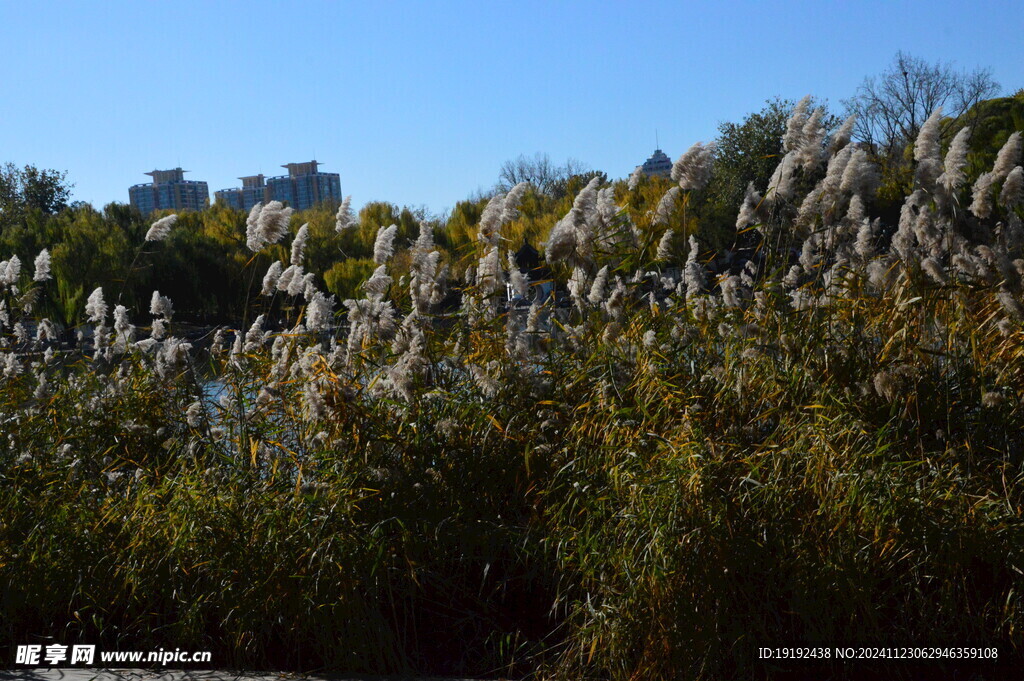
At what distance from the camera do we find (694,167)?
4.80 metres

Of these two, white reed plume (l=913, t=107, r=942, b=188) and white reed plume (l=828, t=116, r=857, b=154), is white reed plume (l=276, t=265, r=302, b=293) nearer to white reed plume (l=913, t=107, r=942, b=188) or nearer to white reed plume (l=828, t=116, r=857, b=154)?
white reed plume (l=828, t=116, r=857, b=154)

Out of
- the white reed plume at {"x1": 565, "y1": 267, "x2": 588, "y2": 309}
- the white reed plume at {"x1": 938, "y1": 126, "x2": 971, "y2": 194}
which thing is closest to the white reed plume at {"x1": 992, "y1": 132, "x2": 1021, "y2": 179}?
the white reed plume at {"x1": 938, "y1": 126, "x2": 971, "y2": 194}

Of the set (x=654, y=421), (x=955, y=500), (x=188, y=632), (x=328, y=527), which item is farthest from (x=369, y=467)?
(x=955, y=500)

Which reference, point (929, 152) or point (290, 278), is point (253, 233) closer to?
point (290, 278)

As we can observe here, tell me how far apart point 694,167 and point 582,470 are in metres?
1.76

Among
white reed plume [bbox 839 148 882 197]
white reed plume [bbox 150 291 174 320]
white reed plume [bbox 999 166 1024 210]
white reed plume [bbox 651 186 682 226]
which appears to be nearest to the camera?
white reed plume [bbox 839 148 882 197]

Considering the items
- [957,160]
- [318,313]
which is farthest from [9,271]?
[957,160]

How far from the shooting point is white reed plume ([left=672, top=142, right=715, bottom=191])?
188 inches

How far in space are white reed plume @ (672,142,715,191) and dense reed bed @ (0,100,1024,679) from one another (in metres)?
0.02

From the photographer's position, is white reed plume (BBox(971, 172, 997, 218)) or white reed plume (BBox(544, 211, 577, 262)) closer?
white reed plume (BBox(544, 211, 577, 262))

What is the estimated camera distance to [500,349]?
4.70 m

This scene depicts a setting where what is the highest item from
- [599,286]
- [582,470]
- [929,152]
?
[929,152]

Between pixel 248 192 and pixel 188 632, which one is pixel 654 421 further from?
pixel 248 192

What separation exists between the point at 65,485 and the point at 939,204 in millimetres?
3907
